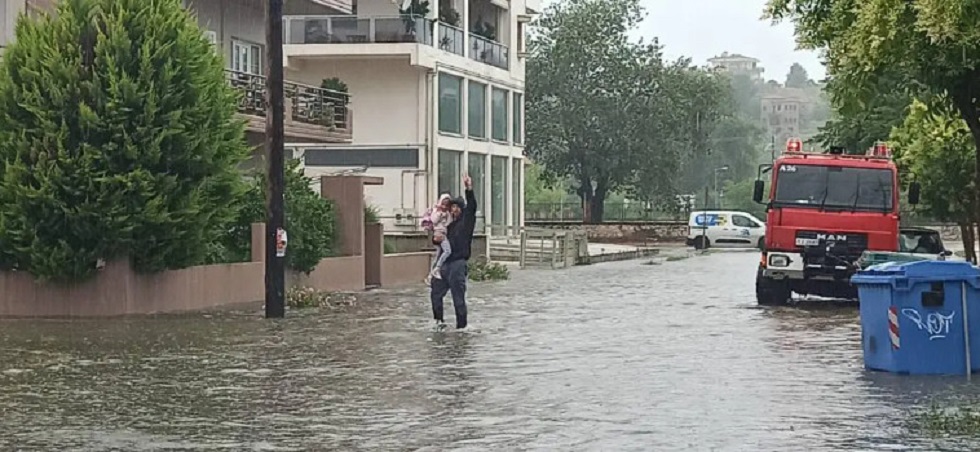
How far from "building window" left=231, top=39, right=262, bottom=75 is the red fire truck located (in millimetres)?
13942

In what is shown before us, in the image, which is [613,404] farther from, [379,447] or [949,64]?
[949,64]

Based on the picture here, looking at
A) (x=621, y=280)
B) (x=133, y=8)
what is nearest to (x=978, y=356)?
(x=133, y=8)

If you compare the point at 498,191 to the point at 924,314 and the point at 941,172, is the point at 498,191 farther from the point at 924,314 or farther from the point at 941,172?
the point at 924,314

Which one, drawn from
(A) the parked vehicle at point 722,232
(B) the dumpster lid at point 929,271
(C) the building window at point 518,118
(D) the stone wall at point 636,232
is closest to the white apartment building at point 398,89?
(C) the building window at point 518,118

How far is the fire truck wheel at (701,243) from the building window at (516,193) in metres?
10.0

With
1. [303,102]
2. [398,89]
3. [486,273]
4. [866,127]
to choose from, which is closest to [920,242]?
[866,127]

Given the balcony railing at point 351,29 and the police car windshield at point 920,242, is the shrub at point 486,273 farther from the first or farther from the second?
the balcony railing at point 351,29

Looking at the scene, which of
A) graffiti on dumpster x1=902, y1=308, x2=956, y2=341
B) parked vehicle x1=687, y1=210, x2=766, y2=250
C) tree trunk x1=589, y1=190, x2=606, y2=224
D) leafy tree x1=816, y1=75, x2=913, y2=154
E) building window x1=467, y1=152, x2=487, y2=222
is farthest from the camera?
tree trunk x1=589, y1=190, x2=606, y2=224

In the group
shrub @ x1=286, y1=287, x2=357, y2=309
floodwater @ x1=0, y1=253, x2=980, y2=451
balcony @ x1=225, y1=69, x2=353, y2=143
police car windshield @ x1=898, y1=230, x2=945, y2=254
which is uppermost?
balcony @ x1=225, y1=69, x2=353, y2=143

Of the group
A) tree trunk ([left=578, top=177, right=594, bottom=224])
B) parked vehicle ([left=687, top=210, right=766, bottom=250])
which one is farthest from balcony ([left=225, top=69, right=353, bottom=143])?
tree trunk ([left=578, top=177, right=594, bottom=224])

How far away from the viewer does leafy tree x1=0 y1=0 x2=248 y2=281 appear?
21.7 m

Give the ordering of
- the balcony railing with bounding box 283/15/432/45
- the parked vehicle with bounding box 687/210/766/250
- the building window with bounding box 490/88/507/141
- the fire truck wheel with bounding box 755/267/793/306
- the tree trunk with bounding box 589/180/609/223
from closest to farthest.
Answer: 1. the fire truck wheel with bounding box 755/267/793/306
2. the balcony railing with bounding box 283/15/432/45
3. the building window with bounding box 490/88/507/141
4. the parked vehicle with bounding box 687/210/766/250
5. the tree trunk with bounding box 589/180/609/223

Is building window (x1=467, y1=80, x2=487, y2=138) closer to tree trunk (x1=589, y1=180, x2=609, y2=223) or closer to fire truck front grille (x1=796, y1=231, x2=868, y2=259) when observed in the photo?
fire truck front grille (x1=796, y1=231, x2=868, y2=259)

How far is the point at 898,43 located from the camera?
14.3m
